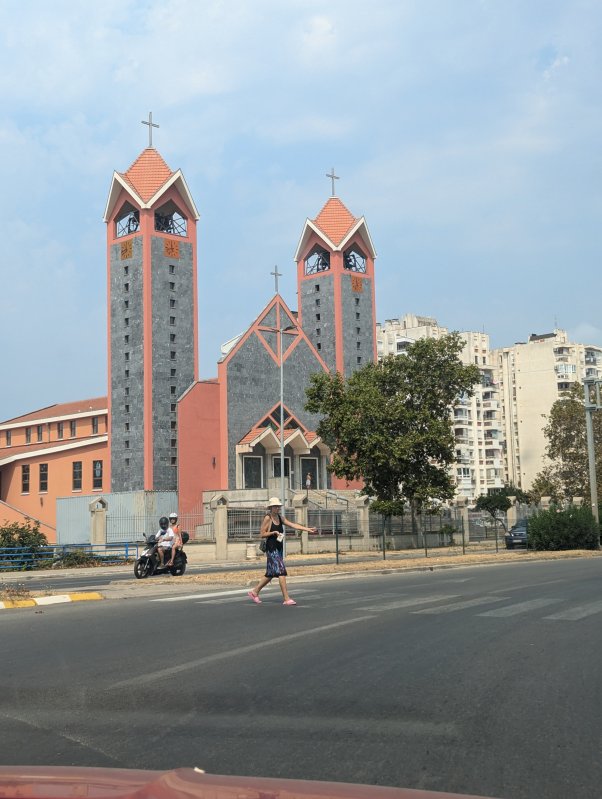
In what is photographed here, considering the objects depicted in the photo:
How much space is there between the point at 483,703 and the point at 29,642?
6.39m

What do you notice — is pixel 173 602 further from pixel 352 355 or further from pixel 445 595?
pixel 352 355

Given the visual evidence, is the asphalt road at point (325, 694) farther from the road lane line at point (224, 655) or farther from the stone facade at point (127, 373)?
the stone facade at point (127, 373)

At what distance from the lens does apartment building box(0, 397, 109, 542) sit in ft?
218

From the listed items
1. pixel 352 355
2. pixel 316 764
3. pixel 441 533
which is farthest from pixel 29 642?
pixel 352 355

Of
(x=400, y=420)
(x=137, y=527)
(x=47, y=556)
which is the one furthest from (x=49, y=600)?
(x=137, y=527)

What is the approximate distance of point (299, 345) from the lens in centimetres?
7006

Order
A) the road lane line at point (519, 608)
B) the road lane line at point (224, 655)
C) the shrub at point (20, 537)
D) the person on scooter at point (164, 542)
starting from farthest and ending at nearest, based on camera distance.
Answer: the shrub at point (20, 537), the person on scooter at point (164, 542), the road lane line at point (519, 608), the road lane line at point (224, 655)

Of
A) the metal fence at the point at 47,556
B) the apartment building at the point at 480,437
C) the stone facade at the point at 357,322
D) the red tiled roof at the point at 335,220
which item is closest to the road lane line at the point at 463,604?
the metal fence at the point at 47,556

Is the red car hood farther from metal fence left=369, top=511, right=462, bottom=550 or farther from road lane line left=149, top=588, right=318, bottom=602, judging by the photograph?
metal fence left=369, top=511, right=462, bottom=550

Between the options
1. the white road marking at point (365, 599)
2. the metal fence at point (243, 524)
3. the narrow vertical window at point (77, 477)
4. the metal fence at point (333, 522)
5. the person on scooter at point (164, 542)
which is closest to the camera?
the white road marking at point (365, 599)

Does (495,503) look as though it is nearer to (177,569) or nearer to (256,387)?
(256,387)

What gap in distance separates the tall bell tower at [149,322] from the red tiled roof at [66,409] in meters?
9.69

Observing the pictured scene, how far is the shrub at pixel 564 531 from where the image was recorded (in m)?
37.7

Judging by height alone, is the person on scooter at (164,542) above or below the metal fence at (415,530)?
above
